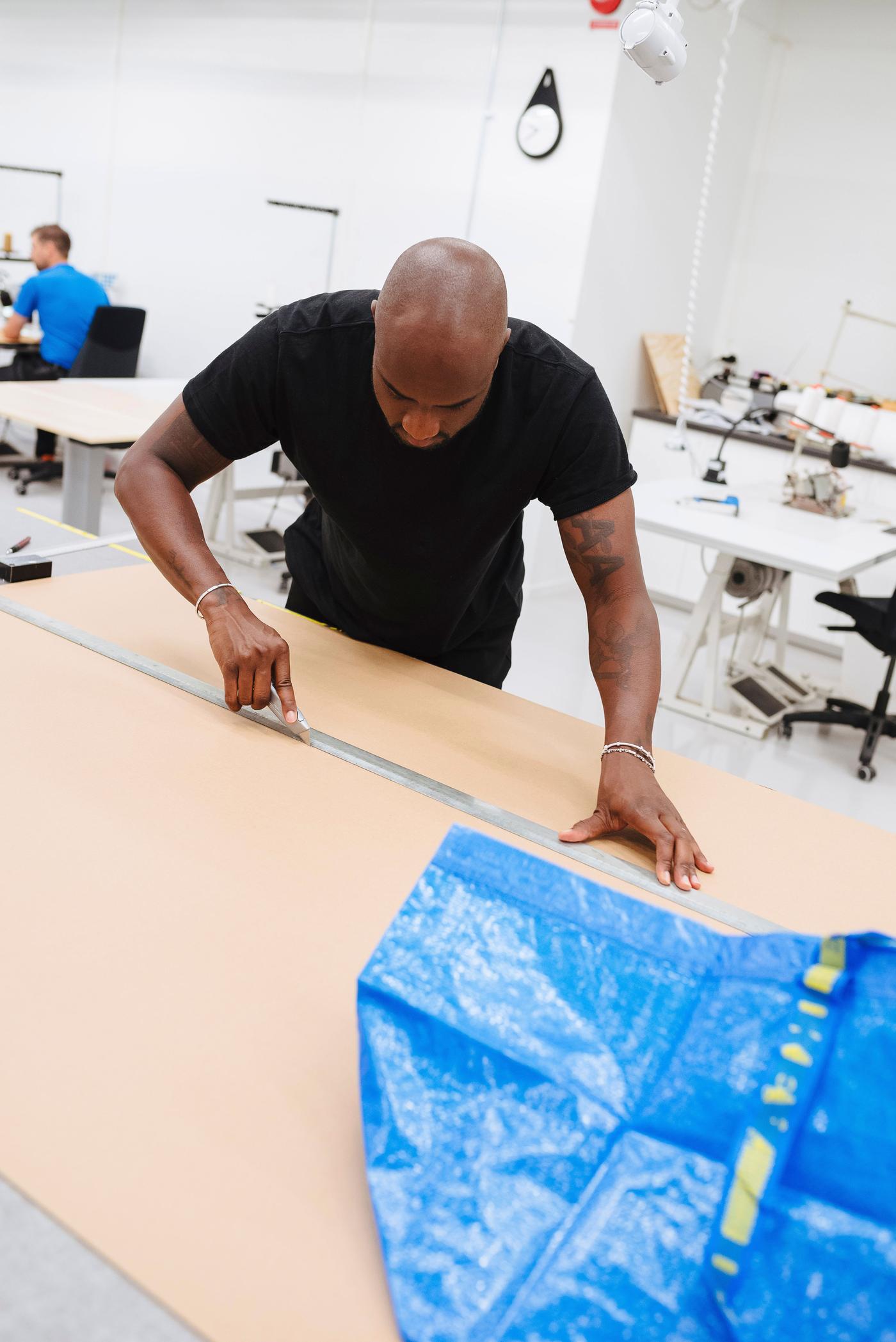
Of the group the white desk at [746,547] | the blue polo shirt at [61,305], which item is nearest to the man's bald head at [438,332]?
the white desk at [746,547]

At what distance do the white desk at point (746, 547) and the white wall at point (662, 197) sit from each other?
3.02ft

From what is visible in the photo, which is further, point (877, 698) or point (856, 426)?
point (856, 426)


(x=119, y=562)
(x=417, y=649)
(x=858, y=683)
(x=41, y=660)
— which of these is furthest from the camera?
(x=858, y=683)

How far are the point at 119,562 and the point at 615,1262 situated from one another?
1.50m

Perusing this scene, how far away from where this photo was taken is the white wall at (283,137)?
174 inches

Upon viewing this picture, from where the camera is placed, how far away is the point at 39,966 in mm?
833

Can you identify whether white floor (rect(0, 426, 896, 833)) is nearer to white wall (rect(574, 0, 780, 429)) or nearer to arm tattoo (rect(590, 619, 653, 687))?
white wall (rect(574, 0, 780, 429))

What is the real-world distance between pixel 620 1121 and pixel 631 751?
64cm

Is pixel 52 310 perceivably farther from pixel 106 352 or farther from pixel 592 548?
pixel 592 548

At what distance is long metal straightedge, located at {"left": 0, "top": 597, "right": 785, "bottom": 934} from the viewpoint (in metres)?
1.07

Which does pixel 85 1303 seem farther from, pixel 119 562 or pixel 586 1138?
pixel 119 562

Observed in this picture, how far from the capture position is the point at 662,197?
4.79m

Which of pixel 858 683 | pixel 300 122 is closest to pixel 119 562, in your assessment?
pixel 858 683

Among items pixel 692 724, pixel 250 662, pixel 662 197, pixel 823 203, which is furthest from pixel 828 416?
Result: pixel 250 662
